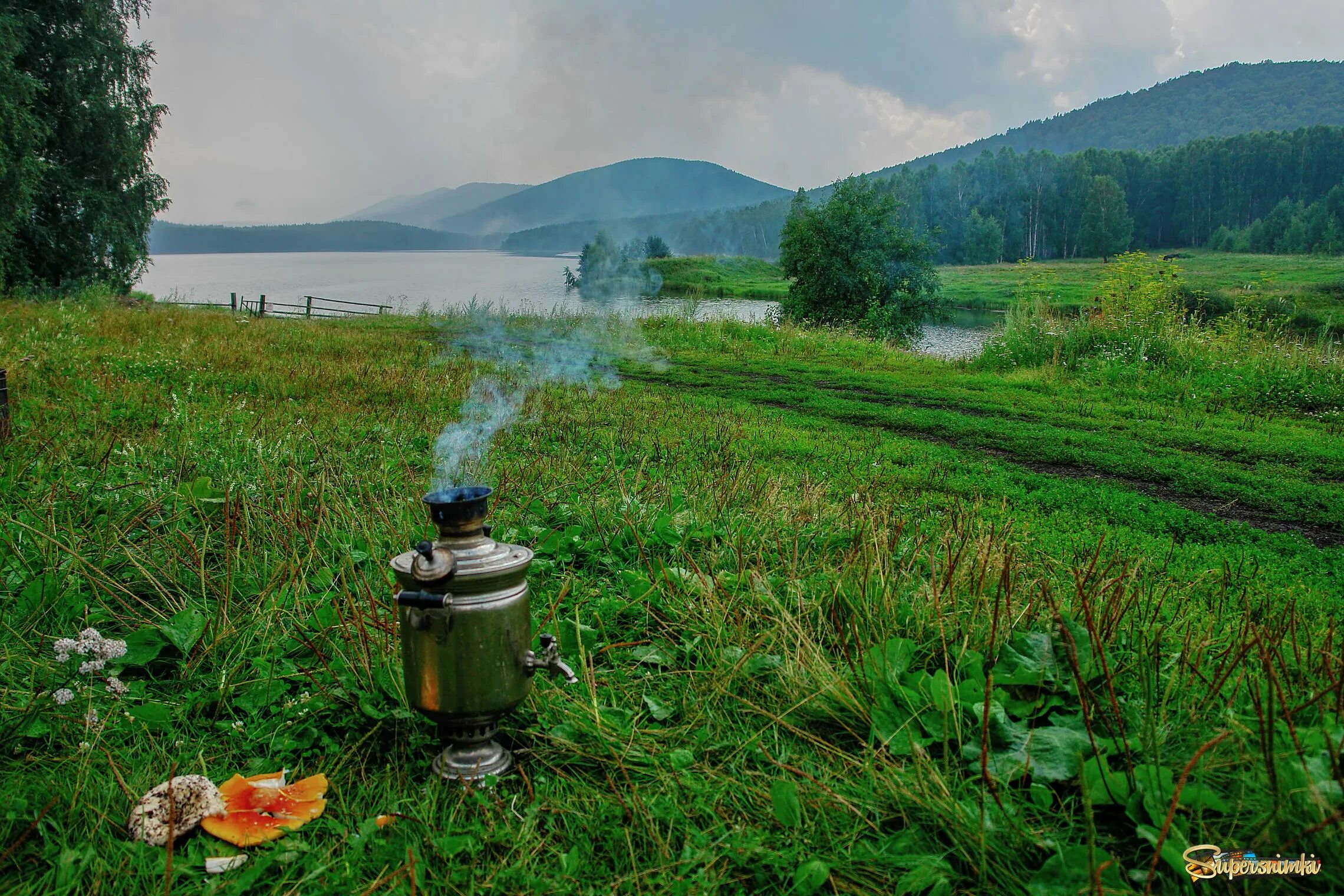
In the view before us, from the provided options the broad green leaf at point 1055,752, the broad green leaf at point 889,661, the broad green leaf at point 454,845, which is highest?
the broad green leaf at point 889,661

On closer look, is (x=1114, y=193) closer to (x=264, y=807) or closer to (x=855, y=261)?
(x=855, y=261)

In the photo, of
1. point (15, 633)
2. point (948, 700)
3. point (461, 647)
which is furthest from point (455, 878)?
point (15, 633)

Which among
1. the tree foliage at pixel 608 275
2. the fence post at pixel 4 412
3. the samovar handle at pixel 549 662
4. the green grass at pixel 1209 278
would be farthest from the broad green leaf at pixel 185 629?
the green grass at pixel 1209 278

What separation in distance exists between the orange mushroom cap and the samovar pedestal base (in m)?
0.35

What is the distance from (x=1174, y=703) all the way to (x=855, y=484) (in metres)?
3.41

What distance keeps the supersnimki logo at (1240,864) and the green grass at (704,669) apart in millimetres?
32

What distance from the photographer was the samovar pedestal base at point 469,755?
2.31m

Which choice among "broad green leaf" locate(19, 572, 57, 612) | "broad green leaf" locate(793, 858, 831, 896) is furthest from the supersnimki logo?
"broad green leaf" locate(19, 572, 57, 612)

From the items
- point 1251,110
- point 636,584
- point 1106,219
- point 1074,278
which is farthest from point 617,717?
point 1251,110

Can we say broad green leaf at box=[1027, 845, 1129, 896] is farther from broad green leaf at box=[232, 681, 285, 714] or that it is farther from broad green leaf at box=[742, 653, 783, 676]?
broad green leaf at box=[232, 681, 285, 714]

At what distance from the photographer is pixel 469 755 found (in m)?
2.34

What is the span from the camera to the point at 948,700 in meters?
2.38

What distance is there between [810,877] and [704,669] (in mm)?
1041

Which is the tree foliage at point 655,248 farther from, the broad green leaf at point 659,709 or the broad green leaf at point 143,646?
the broad green leaf at point 659,709
